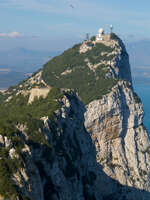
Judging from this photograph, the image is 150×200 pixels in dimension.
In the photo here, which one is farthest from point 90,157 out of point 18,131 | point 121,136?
point 121,136

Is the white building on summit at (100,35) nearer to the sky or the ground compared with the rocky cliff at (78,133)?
nearer to the sky

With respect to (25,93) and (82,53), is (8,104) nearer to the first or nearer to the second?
(25,93)

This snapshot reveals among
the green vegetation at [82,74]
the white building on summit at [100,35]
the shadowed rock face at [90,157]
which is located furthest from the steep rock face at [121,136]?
the white building on summit at [100,35]

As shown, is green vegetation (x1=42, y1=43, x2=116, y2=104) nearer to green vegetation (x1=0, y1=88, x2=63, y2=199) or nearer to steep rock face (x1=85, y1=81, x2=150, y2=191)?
steep rock face (x1=85, y1=81, x2=150, y2=191)

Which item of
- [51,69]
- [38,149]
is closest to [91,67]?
[51,69]

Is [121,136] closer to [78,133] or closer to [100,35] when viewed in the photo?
[78,133]

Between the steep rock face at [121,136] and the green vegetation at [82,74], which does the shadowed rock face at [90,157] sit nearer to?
the steep rock face at [121,136]

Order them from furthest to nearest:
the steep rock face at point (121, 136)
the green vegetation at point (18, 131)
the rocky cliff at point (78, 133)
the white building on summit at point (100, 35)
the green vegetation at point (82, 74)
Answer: the white building on summit at point (100, 35) → the green vegetation at point (82, 74) → the steep rock face at point (121, 136) → the rocky cliff at point (78, 133) → the green vegetation at point (18, 131)

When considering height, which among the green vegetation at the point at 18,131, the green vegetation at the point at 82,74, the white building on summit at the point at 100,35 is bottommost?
the green vegetation at the point at 18,131
